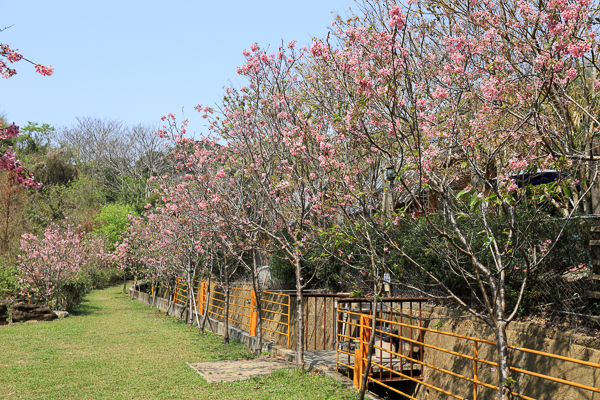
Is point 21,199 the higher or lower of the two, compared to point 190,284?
higher

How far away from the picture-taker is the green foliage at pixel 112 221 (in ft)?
109

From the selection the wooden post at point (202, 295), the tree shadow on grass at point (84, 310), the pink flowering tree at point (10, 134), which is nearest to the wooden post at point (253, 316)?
the wooden post at point (202, 295)

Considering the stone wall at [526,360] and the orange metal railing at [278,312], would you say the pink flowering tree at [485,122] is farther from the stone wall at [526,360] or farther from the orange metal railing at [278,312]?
the orange metal railing at [278,312]

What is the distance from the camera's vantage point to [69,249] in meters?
18.8

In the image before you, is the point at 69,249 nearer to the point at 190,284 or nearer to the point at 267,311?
the point at 190,284

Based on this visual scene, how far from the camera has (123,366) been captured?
29.2 feet

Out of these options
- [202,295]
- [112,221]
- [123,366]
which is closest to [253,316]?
[123,366]

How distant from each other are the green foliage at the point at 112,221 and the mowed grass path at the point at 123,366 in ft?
61.3

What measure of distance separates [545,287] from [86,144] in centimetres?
4483

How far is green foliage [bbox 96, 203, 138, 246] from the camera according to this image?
109ft

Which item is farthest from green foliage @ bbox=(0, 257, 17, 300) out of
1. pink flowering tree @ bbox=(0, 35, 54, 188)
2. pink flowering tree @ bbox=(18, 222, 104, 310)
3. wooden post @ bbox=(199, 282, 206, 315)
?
pink flowering tree @ bbox=(0, 35, 54, 188)

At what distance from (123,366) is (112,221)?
27.5 m

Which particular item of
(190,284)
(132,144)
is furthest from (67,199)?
(190,284)

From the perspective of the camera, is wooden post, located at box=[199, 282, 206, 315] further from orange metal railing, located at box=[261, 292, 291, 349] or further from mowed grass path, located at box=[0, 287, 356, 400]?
orange metal railing, located at box=[261, 292, 291, 349]
